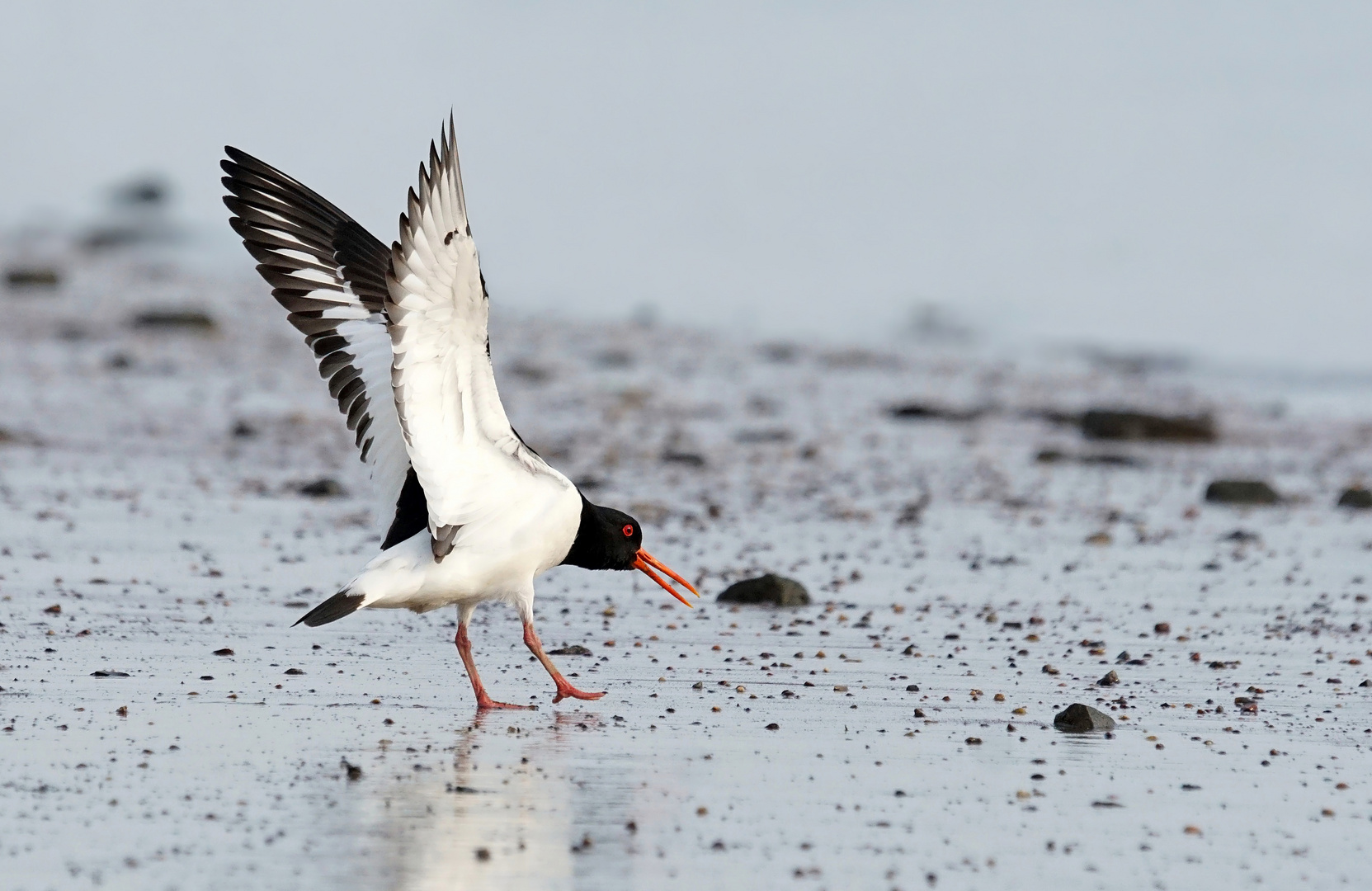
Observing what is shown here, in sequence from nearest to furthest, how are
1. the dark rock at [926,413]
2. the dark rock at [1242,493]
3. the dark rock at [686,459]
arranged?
the dark rock at [1242,493] < the dark rock at [686,459] < the dark rock at [926,413]

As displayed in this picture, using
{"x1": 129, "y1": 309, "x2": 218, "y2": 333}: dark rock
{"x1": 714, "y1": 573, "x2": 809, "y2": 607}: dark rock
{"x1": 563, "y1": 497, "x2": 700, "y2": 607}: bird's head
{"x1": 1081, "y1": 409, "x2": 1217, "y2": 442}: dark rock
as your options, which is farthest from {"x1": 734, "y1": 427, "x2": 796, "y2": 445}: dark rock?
{"x1": 563, "y1": 497, "x2": 700, "y2": 607}: bird's head

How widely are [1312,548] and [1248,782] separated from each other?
7060mm

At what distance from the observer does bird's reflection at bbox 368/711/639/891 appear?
15.0 ft

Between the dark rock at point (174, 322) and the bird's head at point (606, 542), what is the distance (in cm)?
1638

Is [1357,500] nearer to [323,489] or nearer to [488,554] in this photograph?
[323,489]

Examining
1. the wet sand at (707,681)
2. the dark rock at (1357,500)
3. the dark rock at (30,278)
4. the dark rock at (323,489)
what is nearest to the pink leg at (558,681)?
the wet sand at (707,681)

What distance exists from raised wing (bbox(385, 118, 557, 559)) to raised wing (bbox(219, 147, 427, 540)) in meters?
0.82

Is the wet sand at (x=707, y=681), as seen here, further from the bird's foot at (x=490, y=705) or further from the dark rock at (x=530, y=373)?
the dark rock at (x=530, y=373)

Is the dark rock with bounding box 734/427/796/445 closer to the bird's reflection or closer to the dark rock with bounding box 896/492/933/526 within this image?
the dark rock with bounding box 896/492/933/526

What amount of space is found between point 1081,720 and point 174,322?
18.8 m

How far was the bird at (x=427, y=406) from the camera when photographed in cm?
670

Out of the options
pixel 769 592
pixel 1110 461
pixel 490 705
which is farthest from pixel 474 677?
pixel 1110 461

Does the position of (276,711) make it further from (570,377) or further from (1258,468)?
(570,377)

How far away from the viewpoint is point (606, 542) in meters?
8.03
